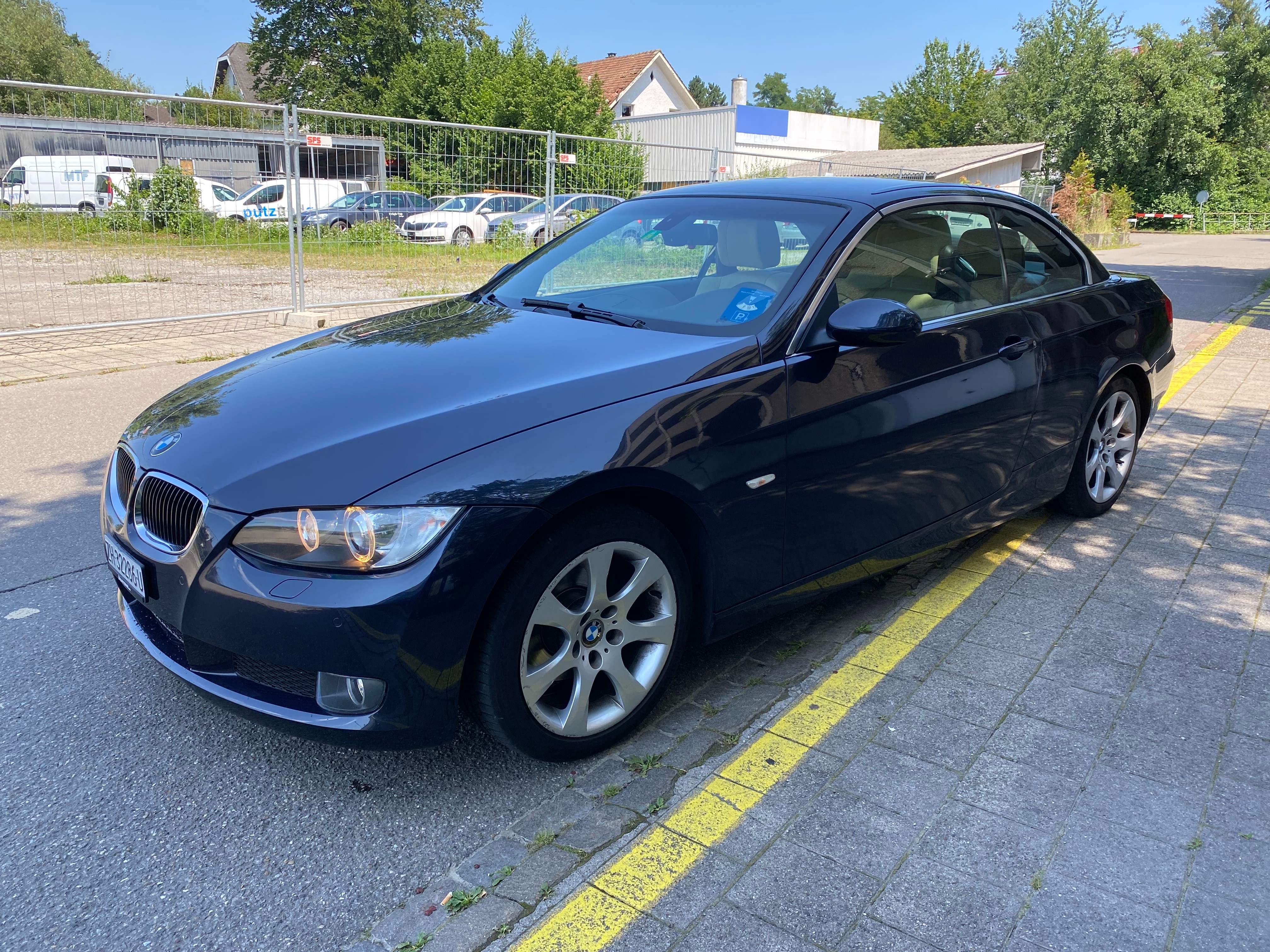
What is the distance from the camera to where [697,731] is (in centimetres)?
294

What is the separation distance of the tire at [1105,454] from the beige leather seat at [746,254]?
1997mm

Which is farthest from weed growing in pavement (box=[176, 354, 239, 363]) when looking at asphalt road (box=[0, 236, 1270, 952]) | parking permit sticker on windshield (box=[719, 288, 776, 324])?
parking permit sticker on windshield (box=[719, 288, 776, 324])

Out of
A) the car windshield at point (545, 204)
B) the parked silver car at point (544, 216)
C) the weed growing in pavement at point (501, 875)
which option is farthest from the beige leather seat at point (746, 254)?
the car windshield at point (545, 204)

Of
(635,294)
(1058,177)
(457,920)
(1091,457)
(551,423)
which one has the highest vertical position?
(1058,177)

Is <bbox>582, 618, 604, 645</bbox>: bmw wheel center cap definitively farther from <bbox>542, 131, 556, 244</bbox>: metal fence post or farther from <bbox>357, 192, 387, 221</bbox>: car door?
<bbox>542, 131, 556, 244</bbox>: metal fence post

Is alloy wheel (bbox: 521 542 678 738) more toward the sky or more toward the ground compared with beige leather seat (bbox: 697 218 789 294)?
more toward the ground

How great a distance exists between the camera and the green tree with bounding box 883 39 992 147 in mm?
76812

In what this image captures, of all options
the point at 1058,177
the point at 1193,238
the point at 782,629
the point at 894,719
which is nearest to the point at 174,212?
the point at 782,629

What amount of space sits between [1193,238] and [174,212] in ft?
138

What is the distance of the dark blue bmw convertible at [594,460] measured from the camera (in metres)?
2.31

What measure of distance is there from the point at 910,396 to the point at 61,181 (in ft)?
27.6

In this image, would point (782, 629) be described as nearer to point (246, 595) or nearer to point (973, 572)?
point (973, 572)

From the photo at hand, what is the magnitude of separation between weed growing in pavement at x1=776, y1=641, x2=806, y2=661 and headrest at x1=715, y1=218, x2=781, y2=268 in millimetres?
1377

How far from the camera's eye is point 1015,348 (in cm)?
388
